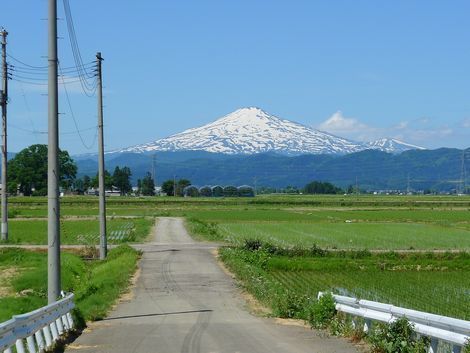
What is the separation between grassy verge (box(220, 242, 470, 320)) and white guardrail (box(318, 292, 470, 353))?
219cm

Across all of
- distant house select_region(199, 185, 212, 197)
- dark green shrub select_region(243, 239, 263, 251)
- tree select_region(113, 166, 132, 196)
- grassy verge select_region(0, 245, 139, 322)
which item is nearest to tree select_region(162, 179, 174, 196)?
distant house select_region(199, 185, 212, 197)

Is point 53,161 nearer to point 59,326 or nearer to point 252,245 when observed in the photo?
point 59,326

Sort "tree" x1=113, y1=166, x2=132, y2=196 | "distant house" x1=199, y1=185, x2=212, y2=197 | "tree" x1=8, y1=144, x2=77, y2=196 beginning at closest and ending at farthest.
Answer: "tree" x1=8, y1=144, x2=77, y2=196 < "tree" x1=113, y1=166, x2=132, y2=196 < "distant house" x1=199, y1=185, x2=212, y2=197

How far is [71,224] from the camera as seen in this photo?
162 ft

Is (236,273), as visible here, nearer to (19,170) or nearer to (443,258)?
(443,258)

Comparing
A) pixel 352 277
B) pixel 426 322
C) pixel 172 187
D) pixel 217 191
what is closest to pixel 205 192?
pixel 217 191

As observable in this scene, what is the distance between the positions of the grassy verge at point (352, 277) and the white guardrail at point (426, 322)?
86.1 inches

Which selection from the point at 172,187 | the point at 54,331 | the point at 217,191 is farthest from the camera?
the point at 217,191

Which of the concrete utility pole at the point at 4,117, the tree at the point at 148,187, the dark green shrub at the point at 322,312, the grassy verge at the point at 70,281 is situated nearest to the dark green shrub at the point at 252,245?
the grassy verge at the point at 70,281

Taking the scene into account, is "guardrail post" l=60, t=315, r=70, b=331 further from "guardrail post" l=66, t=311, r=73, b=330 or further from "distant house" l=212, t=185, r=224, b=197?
"distant house" l=212, t=185, r=224, b=197

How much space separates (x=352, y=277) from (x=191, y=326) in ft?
42.5

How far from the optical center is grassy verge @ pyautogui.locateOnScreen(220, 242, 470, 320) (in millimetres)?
16314

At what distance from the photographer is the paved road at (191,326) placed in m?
9.73

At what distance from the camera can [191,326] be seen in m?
11.9
